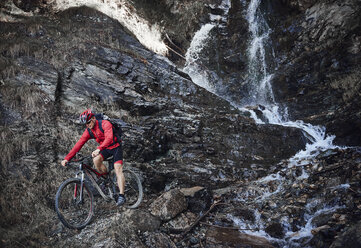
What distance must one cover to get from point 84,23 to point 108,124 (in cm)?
1155

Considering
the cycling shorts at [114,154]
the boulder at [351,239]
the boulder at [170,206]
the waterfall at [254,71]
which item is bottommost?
the boulder at [170,206]

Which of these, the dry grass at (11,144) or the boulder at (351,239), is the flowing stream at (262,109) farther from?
the dry grass at (11,144)

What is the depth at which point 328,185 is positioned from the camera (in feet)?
23.5

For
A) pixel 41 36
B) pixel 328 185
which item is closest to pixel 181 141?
pixel 328 185

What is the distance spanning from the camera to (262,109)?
13.6m

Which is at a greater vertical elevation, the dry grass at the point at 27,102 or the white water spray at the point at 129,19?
the white water spray at the point at 129,19

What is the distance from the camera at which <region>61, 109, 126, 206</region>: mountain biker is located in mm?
5398

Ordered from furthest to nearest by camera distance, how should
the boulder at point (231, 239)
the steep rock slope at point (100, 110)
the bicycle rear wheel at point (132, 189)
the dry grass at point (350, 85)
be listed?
the dry grass at point (350, 85), the steep rock slope at point (100, 110), the bicycle rear wheel at point (132, 189), the boulder at point (231, 239)

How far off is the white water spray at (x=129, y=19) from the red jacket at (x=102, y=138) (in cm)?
1076

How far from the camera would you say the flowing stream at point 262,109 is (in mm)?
6172

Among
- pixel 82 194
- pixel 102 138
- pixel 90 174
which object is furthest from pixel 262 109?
pixel 82 194

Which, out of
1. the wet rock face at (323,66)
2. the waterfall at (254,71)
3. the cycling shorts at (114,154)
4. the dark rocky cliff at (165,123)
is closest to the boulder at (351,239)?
the dark rocky cliff at (165,123)

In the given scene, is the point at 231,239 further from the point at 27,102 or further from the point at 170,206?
the point at 27,102

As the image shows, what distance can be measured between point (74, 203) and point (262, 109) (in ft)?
37.1
